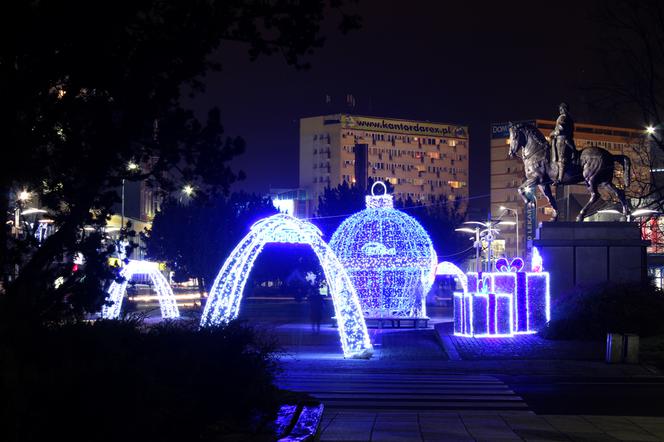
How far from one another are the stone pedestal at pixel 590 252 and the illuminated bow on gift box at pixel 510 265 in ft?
3.07

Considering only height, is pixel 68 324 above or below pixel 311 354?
above

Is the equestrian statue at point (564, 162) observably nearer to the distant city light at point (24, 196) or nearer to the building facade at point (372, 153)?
the distant city light at point (24, 196)

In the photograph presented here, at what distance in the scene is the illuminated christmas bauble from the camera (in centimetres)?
3766

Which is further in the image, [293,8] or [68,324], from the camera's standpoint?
[293,8]

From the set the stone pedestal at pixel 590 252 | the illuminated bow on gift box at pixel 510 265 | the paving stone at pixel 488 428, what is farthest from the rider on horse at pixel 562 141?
the paving stone at pixel 488 428

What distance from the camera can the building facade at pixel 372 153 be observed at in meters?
189

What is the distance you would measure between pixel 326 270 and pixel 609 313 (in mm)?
8738

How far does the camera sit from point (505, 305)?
104 ft

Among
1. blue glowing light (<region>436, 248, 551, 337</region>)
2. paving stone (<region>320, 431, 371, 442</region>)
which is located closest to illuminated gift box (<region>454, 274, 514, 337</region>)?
blue glowing light (<region>436, 248, 551, 337</region>)

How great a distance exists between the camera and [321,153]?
191 metres

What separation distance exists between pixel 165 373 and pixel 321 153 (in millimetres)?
181674

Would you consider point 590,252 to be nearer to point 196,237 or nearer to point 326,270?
point 326,270

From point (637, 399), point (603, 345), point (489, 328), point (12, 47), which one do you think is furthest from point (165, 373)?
point (489, 328)

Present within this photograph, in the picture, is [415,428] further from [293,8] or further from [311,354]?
[311,354]
